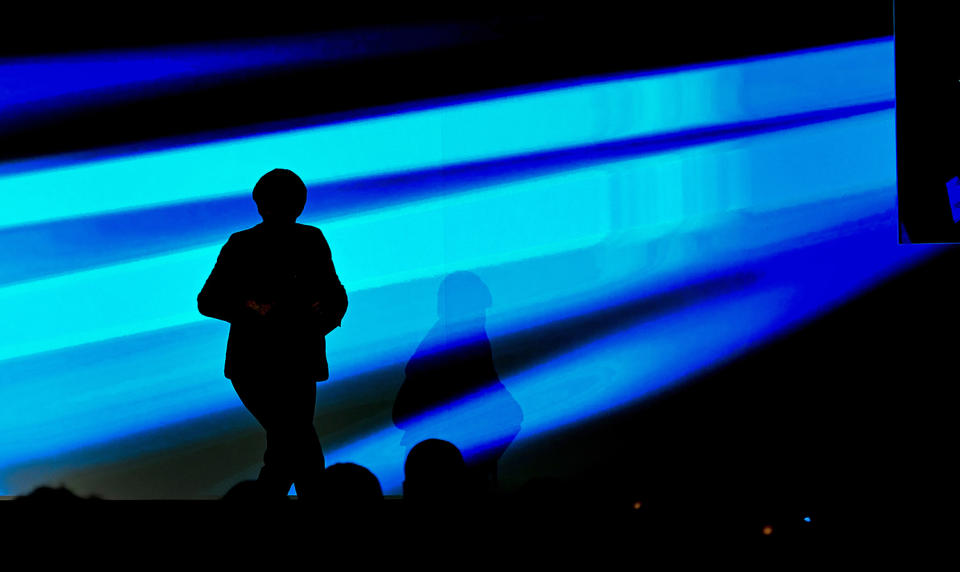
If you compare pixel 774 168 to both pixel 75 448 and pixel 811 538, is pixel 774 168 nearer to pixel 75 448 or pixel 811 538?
pixel 811 538

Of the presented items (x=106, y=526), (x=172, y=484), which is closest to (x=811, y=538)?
(x=106, y=526)

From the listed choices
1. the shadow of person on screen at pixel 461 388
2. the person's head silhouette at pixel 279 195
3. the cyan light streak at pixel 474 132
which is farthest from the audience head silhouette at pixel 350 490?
the cyan light streak at pixel 474 132

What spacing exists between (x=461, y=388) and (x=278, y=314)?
884 millimetres

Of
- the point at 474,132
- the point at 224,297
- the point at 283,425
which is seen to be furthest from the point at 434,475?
the point at 474,132

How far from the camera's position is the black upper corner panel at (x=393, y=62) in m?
2.56

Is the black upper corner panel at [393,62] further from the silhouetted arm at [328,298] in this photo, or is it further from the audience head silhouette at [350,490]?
the audience head silhouette at [350,490]

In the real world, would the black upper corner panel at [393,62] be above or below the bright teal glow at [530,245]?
above

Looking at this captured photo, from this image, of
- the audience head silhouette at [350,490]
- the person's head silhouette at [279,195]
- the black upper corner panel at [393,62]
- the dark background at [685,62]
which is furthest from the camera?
the black upper corner panel at [393,62]

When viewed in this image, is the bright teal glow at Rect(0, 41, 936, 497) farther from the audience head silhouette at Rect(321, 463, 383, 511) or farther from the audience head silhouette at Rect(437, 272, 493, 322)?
the audience head silhouette at Rect(321, 463, 383, 511)

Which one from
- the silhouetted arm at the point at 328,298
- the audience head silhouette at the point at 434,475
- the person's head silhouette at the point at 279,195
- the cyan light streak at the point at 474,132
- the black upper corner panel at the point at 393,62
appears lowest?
the audience head silhouette at the point at 434,475

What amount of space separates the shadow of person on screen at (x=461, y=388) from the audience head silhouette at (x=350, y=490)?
131 cm

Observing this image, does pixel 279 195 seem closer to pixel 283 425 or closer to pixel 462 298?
pixel 283 425

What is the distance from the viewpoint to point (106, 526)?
1.29 metres

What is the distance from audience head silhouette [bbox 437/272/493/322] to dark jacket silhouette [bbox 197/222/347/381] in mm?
695
